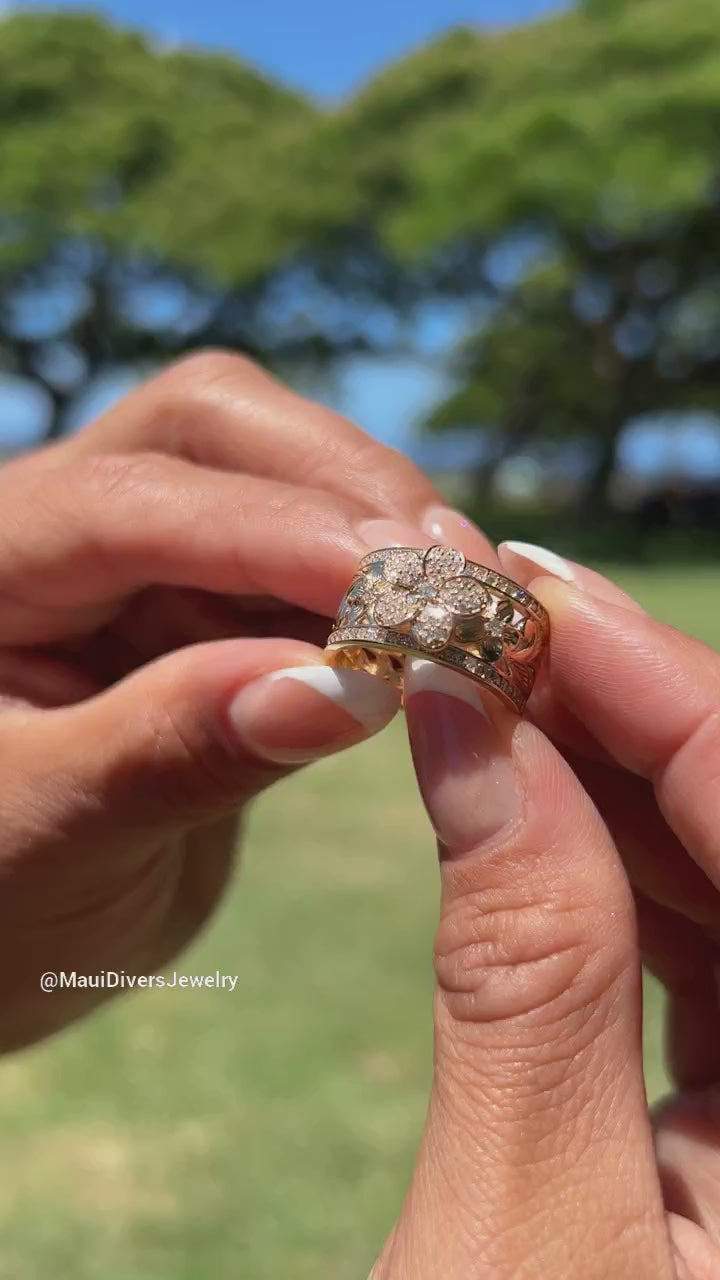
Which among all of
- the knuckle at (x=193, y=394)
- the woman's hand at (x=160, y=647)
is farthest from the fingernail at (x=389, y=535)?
the knuckle at (x=193, y=394)

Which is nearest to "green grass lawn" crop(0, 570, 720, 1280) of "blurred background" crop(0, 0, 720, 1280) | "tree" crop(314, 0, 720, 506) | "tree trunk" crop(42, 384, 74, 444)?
"blurred background" crop(0, 0, 720, 1280)

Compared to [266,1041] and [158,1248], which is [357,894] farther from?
[158,1248]

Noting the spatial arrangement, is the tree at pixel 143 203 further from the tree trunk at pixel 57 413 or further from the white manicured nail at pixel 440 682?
the white manicured nail at pixel 440 682

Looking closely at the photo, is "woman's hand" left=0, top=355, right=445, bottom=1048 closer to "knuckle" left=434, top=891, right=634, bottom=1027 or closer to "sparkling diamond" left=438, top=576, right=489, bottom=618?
"sparkling diamond" left=438, top=576, right=489, bottom=618

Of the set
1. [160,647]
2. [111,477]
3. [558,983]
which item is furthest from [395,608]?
[160,647]

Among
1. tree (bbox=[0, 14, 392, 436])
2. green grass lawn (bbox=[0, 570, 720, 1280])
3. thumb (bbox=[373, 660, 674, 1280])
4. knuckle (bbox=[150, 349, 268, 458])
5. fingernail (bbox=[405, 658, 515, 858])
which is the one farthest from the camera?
tree (bbox=[0, 14, 392, 436])

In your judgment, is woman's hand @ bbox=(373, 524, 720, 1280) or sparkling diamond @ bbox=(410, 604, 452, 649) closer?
woman's hand @ bbox=(373, 524, 720, 1280)
